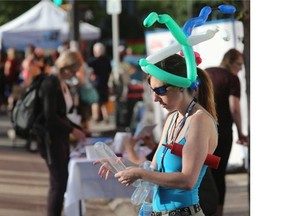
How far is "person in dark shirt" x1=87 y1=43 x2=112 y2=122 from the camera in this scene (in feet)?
52.5

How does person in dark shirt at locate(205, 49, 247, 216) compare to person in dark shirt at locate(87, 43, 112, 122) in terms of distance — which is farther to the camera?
person in dark shirt at locate(87, 43, 112, 122)

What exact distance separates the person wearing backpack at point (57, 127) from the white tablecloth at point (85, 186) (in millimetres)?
80

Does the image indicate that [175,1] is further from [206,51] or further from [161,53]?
[161,53]

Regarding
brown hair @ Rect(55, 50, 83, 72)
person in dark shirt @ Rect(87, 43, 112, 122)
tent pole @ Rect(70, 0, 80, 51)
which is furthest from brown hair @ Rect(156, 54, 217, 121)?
tent pole @ Rect(70, 0, 80, 51)

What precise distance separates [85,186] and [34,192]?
3.17m

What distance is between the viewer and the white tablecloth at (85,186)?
257 inches

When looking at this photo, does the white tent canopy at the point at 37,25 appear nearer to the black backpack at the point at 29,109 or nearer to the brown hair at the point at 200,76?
the black backpack at the point at 29,109

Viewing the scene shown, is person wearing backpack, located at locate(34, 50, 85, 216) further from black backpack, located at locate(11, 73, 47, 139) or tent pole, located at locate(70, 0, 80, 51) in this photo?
tent pole, located at locate(70, 0, 80, 51)

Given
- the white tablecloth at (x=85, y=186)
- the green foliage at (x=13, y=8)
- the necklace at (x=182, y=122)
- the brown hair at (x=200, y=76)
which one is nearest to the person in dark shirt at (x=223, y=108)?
the white tablecloth at (x=85, y=186)

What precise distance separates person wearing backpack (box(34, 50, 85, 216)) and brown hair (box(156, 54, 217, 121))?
2902 millimetres

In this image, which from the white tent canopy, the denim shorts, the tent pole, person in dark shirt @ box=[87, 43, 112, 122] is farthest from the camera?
the tent pole

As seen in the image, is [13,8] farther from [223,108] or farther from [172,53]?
[172,53]
